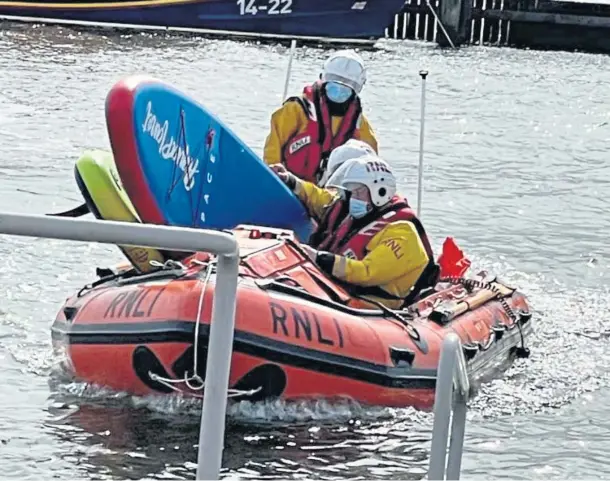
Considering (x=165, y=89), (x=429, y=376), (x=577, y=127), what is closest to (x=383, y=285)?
(x=429, y=376)

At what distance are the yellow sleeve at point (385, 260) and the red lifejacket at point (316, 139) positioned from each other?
6.02 feet

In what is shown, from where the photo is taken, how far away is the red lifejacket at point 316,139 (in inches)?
349

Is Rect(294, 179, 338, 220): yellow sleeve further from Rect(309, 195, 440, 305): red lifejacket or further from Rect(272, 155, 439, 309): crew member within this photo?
Rect(272, 155, 439, 309): crew member

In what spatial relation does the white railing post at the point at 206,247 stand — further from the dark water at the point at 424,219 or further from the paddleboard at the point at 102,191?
the paddleboard at the point at 102,191

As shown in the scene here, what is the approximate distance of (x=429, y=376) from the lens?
6.75 metres

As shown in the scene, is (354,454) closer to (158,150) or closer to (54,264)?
(158,150)

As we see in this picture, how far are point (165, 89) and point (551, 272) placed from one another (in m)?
4.20

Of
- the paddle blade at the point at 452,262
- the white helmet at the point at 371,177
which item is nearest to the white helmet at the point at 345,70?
the paddle blade at the point at 452,262

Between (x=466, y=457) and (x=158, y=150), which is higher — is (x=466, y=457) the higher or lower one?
the lower one

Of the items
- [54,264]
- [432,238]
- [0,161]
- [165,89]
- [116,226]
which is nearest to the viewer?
[116,226]

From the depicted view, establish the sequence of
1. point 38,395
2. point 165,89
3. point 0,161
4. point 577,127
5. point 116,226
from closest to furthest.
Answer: point 116,226, point 38,395, point 165,89, point 0,161, point 577,127

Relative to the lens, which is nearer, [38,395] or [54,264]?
[38,395]

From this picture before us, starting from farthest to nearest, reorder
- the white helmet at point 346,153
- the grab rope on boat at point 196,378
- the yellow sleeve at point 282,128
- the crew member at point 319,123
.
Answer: the yellow sleeve at point 282,128
the crew member at point 319,123
the white helmet at point 346,153
the grab rope on boat at point 196,378

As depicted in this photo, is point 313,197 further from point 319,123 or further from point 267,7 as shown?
point 267,7
